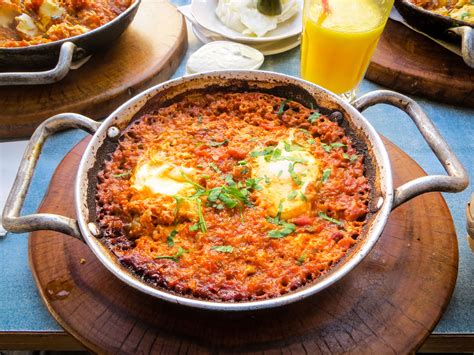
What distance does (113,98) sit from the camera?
104 inches

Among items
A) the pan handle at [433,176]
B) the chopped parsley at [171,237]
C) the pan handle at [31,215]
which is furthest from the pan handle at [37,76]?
the pan handle at [433,176]

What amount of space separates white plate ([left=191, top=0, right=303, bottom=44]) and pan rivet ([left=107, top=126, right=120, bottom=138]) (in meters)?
1.31

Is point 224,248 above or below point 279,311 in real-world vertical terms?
above

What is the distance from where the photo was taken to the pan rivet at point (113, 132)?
1.86 m

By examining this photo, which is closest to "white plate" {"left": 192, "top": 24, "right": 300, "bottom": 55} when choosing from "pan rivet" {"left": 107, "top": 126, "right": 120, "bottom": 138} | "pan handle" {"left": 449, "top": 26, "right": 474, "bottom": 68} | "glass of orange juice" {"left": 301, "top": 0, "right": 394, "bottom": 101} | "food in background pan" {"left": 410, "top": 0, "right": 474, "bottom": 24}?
"glass of orange juice" {"left": 301, "top": 0, "right": 394, "bottom": 101}

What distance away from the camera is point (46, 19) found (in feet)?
9.07

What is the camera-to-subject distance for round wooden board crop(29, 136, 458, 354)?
154 cm

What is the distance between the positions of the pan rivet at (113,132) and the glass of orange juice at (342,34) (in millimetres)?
1290

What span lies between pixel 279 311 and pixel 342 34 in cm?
157

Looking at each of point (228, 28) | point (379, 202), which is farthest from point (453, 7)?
point (379, 202)

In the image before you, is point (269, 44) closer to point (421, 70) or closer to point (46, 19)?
point (421, 70)

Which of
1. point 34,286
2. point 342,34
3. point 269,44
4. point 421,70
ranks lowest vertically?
point 34,286

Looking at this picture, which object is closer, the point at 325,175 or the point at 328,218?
the point at 328,218

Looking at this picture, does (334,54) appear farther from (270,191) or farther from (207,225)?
(207,225)
